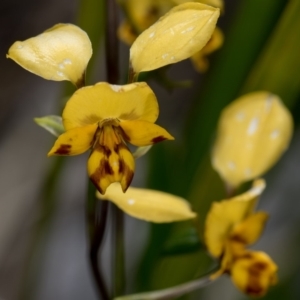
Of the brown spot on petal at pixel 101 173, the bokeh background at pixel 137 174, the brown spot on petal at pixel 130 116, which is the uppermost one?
the brown spot on petal at pixel 130 116

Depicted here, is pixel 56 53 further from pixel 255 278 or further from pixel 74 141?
pixel 255 278

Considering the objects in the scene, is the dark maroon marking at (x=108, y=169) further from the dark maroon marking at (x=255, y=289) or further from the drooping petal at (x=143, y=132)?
the dark maroon marking at (x=255, y=289)

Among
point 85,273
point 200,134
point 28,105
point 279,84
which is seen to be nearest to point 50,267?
point 85,273

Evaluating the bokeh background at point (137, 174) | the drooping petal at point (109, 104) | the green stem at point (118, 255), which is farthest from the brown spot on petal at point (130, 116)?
the bokeh background at point (137, 174)

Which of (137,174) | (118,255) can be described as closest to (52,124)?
(118,255)

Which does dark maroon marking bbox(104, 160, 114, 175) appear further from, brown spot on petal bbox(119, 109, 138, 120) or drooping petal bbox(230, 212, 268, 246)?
drooping petal bbox(230, 212, 268, 246)

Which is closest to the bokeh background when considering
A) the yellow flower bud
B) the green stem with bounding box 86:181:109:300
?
the yellow flower bud
